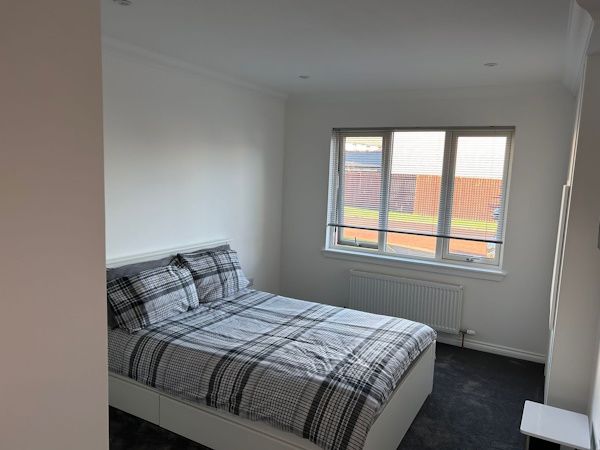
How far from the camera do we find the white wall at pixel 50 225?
831 millimetres

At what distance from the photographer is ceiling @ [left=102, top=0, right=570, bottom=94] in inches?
89.3

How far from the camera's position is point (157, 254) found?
12.0ft

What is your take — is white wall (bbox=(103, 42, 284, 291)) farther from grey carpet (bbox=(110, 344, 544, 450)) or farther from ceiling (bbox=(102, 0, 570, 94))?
grey carpet (bbox=(110, 344, 544, 450))

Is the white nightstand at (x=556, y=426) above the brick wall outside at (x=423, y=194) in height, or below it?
below

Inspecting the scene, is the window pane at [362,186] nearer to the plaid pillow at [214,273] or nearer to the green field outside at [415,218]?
the green field outside at [415,218]

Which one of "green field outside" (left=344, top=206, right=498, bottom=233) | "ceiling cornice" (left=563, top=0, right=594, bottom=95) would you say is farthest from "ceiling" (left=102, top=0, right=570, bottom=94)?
"green field outside" (left=344, top=206, right=498, bottom=233)

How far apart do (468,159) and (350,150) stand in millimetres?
1194

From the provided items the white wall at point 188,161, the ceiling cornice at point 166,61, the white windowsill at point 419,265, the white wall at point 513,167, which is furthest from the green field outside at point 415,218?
the ceiling cornice at point 166,61

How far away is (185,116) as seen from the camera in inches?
149

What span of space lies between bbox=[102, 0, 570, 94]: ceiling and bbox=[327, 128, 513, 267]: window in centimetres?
64

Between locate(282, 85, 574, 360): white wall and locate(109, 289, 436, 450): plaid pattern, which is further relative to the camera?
locate(282, 85, 574, 360): white wall

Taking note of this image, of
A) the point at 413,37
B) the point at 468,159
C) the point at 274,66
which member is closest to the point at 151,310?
the point at 274,66

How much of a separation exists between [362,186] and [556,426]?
2925 millimetres

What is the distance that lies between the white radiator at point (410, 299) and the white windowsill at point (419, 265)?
0.42 feet
